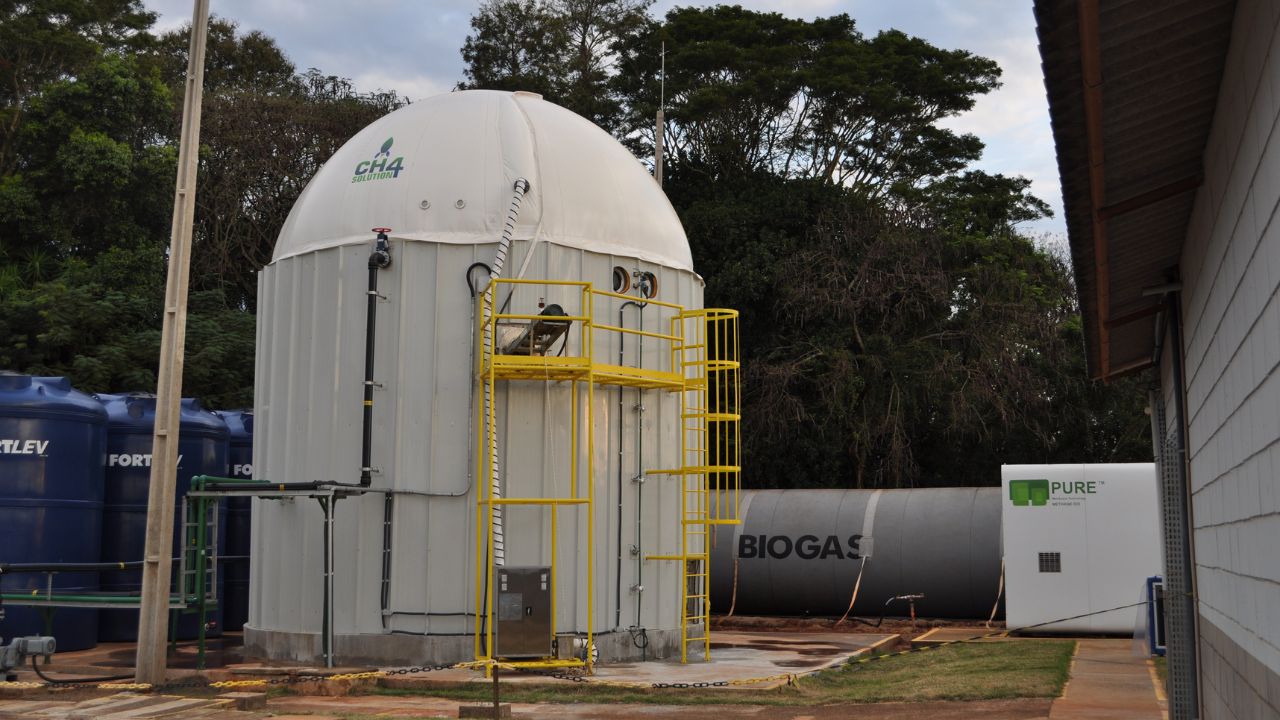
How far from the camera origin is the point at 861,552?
25203 millimetres

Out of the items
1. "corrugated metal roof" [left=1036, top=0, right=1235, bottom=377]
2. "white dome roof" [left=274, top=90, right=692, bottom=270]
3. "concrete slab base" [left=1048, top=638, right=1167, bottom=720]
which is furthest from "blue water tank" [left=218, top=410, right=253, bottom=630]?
"corrugated metal roof" [left=1036, top=0, right=1235, bottom=377]

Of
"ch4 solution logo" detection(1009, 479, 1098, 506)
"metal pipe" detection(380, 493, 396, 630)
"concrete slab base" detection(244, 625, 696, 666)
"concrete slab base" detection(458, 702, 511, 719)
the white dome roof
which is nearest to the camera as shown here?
"concrete slab base" detection(458, 702, 511, 719)

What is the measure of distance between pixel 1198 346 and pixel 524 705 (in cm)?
822

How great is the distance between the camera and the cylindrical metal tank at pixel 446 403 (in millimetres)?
17047

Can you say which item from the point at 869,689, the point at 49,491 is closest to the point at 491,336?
the point at 869,689

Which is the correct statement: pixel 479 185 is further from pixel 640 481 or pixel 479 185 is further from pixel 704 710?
pixel 704 710

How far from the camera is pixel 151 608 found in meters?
14.5

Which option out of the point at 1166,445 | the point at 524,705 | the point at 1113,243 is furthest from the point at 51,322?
the point at 1113,243

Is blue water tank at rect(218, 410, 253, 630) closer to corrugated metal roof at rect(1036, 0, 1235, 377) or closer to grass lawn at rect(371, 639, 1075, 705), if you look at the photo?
grass lawn at rect(371, 639, 1075, 705)

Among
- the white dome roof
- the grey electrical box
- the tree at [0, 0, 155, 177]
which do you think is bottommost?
the grey electrical box

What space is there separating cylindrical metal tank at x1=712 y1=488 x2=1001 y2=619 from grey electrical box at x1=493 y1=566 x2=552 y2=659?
34.0ft

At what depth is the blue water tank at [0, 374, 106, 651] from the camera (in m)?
18.1

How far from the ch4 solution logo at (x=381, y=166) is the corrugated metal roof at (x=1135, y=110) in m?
11.2

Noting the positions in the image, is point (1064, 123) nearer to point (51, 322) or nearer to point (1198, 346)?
point (1198, 346)
